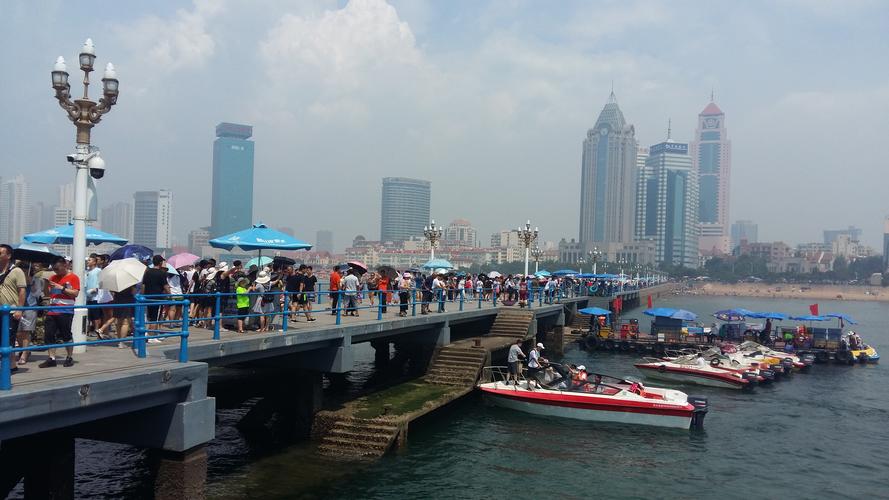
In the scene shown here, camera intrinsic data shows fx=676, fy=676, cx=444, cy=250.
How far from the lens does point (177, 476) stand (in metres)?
11.6

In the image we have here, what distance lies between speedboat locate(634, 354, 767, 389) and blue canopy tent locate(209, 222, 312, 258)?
20.2 m

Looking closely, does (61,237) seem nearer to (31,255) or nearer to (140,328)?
(31,255)

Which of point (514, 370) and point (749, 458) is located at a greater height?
point (514, 370)

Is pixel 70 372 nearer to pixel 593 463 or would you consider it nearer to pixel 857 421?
pixel 593 463

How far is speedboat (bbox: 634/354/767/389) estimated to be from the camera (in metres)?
31.6

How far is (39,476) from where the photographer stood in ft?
38.3

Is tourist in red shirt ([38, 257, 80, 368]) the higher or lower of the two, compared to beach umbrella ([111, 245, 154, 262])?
lower

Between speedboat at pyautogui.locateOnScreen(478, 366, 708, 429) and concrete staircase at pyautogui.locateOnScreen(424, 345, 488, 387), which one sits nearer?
speedboat at pyautogui.locateOnScreen(478, 366, 708, 429)

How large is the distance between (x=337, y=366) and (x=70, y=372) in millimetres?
9427

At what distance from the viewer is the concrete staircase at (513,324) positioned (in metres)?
32.4

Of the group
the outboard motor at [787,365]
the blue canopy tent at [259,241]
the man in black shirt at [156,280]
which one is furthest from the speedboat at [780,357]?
the man in black shirt at [156,280]

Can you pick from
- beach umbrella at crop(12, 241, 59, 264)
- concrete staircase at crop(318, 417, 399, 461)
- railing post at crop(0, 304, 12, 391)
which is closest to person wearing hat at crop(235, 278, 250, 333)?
concrete staircase at crop(318, 417, 399, 461)

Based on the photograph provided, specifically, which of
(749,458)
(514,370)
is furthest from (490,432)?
(749,458)

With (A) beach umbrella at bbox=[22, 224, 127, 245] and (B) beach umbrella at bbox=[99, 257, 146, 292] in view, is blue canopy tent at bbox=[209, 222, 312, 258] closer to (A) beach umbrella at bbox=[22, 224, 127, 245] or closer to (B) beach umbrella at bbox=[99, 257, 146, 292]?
(A) beach umbrella at bbox=[22, 224, 127, 245]
